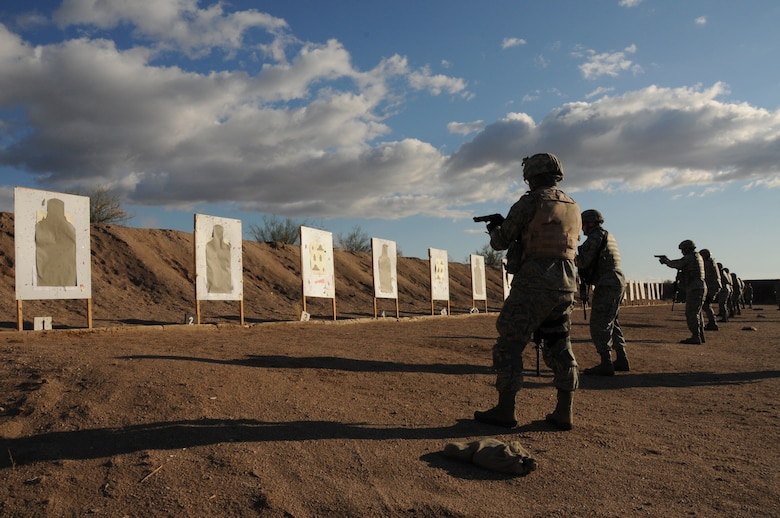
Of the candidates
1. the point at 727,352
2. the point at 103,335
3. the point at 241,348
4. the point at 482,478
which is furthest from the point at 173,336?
the point at 727,352

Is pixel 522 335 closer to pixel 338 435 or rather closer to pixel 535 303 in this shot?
pixel 535 303

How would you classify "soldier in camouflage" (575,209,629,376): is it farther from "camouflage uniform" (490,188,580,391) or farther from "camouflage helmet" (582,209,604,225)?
"camouflage uniform" (490,188,580,391)

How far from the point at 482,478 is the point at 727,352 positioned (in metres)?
8.31

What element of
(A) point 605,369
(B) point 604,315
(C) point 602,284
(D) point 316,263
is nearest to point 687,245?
(C) point 602,284

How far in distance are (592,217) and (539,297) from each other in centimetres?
371

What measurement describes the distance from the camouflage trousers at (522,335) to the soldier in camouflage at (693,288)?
312 inches

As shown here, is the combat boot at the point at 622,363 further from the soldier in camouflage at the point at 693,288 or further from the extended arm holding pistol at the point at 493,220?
the soldier in camouflage at the point at 693,288

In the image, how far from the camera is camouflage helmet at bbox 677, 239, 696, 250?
1155 centimetres

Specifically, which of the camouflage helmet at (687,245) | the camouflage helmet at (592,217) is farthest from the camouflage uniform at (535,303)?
the camouflage helmet at (687,245)

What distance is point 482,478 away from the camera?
3084mm

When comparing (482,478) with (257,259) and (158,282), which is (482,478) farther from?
(257,259)

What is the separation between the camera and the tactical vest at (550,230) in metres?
4.08

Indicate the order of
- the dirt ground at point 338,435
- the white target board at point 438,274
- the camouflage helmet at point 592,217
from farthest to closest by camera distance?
the white target board at point 438,274
the camouflage helmet at point 592,217
the dirt ground at point 338,435

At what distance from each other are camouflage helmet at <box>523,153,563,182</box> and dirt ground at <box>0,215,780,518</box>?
1871mm
